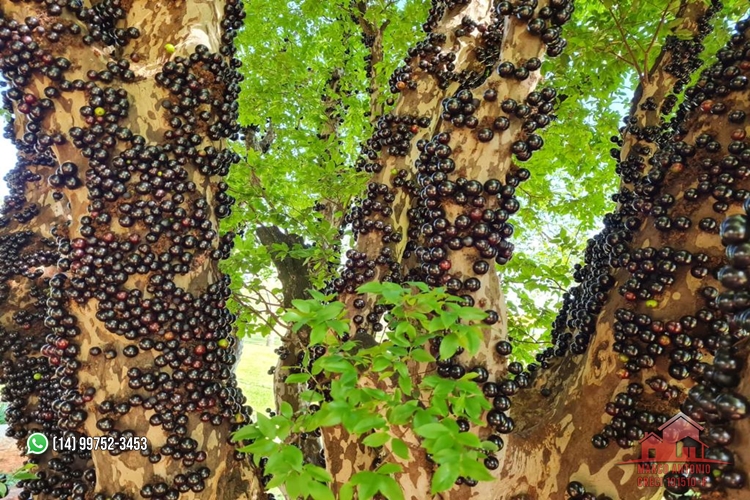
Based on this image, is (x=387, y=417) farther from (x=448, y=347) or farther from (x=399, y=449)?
(x=448, y=347)

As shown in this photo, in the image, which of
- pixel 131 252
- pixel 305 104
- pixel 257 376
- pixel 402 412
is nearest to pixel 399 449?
pixel 402 412

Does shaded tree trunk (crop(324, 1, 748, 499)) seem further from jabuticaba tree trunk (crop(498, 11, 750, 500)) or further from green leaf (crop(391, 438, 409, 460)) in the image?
green leaf (crop(391, 438, 409, 460))

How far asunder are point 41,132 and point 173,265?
1.12m

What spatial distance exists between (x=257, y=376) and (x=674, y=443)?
50.9 ft

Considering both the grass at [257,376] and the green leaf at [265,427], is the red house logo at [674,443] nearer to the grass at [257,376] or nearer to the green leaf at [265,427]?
the green leaf at [265,427]

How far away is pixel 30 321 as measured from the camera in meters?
3.66

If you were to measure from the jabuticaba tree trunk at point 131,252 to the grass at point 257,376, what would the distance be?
31.3 feet

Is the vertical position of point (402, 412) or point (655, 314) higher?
point (655, 314)

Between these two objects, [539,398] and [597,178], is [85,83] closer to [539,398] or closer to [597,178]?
[539,398]

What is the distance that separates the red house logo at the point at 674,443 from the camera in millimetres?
2068

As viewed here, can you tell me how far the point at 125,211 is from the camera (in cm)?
271

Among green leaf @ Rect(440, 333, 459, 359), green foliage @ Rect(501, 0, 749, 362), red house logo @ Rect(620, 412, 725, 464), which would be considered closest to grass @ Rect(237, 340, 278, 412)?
green foliage @ Rect(501, 0, 749, 362)

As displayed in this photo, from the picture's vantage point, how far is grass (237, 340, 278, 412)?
1385cm

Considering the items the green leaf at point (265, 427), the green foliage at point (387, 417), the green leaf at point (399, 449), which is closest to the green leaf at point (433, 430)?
the green foliage at point (387, 417)
